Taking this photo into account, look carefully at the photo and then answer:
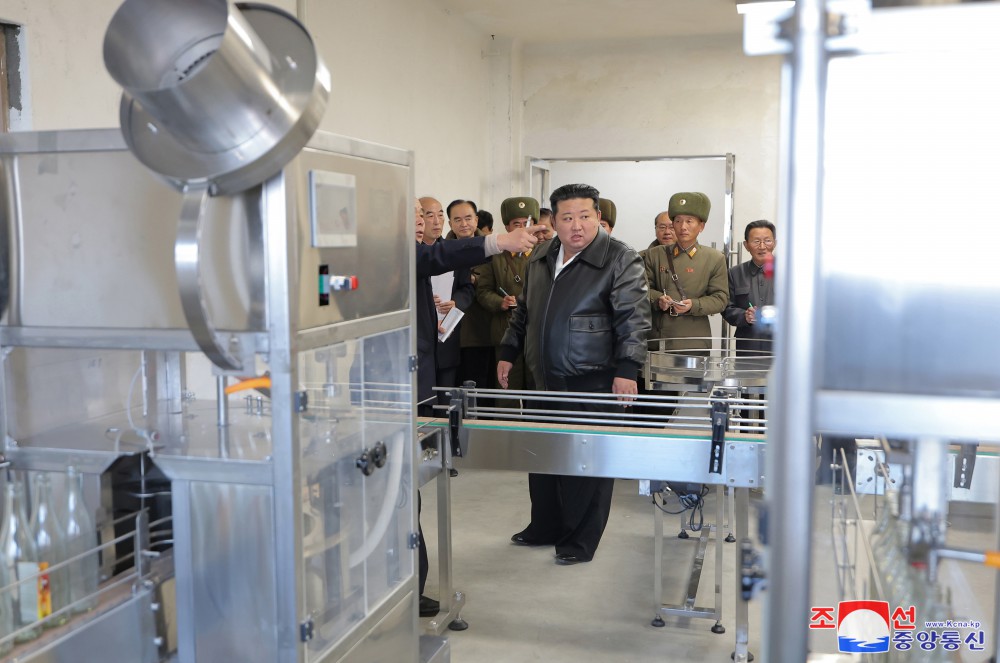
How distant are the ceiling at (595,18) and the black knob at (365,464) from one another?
4.87 metres

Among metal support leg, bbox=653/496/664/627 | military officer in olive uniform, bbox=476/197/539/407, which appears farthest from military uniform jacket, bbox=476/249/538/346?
metal support leg, bbox=653/496/664/627

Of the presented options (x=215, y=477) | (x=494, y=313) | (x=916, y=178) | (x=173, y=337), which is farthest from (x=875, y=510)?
(x=494, y=313)

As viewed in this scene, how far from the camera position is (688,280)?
15.2ft

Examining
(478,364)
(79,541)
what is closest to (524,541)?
(478,364)

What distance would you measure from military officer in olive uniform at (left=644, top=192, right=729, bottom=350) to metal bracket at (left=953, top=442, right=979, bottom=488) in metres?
2.48

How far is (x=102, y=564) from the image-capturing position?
1.69 m

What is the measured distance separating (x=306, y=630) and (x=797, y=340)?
1.16 m

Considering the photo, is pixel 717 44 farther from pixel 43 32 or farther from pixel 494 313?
pixel 43 32

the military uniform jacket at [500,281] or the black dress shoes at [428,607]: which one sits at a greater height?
the military uniform jacket at [500,281]

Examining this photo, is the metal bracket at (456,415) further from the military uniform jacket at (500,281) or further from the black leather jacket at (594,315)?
the military uniform jacket at (500,281)

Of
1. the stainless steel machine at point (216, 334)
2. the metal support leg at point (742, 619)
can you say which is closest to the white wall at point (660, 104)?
the metal support leg at point (742, 619)

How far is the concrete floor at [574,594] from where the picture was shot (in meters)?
2.95

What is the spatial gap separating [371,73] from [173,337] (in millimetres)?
3702

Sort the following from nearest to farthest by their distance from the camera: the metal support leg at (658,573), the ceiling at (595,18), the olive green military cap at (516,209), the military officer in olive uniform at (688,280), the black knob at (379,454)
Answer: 1. the black knob at (379,454)
2. the metal support leg at (658,573)
3. the military officer in olive uniform at (688,280)
4. the olive green military cap at (516,209)
5. the ceiling at (595,18)
